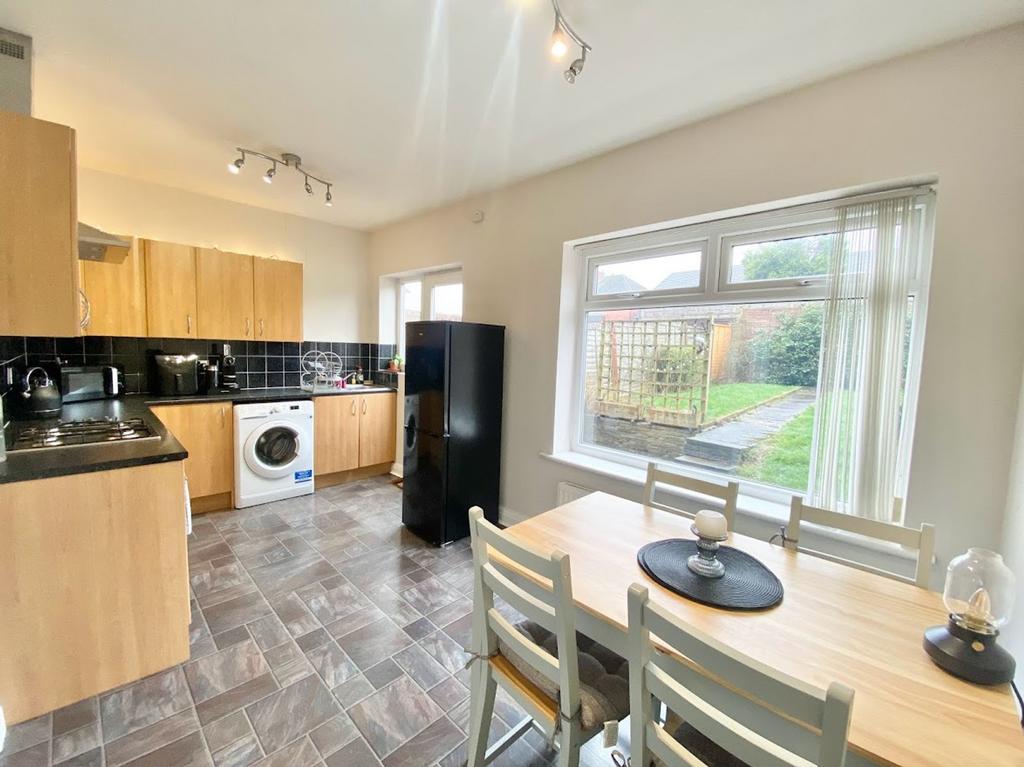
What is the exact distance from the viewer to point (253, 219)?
154 inches

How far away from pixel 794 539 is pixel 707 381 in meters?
1.06

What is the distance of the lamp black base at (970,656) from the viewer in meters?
0.92

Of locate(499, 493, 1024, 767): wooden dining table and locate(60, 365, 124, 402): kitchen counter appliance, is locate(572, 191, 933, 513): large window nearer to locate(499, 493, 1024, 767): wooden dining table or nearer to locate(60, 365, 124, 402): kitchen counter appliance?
locate(499, 493, 1024, 767): wooden dining table

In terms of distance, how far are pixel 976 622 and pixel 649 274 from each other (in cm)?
214

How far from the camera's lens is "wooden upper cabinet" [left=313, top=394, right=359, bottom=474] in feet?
12.7

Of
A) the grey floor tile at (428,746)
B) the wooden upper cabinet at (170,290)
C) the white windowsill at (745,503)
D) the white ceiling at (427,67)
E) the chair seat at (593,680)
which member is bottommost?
the grey floor tile at (428,746)

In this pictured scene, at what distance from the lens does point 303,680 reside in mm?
1755

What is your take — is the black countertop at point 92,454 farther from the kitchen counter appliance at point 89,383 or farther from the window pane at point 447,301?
the window pane at point 447,301

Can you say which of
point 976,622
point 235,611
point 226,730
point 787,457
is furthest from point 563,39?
point 235,611

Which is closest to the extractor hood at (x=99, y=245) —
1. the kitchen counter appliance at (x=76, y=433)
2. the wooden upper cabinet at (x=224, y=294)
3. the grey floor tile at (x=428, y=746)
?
the wooden upper cabinet at (x=224, y=294)

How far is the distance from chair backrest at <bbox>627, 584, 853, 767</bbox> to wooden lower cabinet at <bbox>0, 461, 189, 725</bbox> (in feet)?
6.22

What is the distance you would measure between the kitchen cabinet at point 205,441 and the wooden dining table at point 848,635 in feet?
9.54

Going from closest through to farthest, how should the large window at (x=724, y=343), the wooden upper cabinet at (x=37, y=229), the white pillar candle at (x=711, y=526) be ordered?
the white pillar candle at (x=711, y=526), the wooden upper cabinet at (x=37, y=229), the large window at (x=724, y=343)

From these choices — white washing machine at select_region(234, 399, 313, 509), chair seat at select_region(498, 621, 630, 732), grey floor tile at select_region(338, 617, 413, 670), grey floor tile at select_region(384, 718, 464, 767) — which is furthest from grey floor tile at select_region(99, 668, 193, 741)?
white washing machine at select_region(234, 399, 313, 509)
